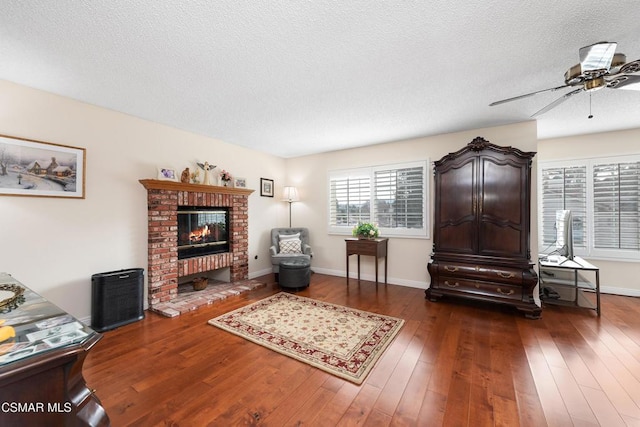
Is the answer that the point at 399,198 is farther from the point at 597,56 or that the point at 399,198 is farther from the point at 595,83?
the point at 597,56

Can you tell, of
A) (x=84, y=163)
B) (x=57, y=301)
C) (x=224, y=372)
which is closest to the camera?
(x=224, y=372)

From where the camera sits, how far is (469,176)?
3568 millimetres

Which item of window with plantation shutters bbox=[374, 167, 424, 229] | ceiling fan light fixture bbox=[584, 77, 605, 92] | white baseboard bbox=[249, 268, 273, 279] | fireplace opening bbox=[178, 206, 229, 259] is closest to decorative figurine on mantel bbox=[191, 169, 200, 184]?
fireplace opening bbox=[178, 206, 229, 259]

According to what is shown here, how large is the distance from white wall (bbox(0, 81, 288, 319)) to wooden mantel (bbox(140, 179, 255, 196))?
199 mm

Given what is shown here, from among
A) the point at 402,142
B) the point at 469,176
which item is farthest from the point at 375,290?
the point at 402,142

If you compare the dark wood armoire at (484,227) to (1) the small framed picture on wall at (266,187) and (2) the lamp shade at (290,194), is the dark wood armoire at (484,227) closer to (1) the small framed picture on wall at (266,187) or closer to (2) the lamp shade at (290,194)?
(2) the lamp shade at (290,194)

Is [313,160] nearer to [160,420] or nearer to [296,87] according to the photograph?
[296,87]

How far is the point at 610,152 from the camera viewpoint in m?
3.95

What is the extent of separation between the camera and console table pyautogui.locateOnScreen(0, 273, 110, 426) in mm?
714

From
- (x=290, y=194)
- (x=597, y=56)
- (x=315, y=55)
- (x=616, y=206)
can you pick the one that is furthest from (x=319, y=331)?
(x=616, y=206)

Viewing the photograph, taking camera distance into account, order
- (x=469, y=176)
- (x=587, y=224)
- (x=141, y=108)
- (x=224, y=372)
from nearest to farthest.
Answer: (x=224, y=372) < (x=141, y=108) < (x=469, y=176) < (x=587, y=224)

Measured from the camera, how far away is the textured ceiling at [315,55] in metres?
1.62

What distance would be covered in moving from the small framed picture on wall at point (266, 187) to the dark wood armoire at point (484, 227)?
328 centimetres

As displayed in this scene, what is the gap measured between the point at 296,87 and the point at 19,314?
2.51m
